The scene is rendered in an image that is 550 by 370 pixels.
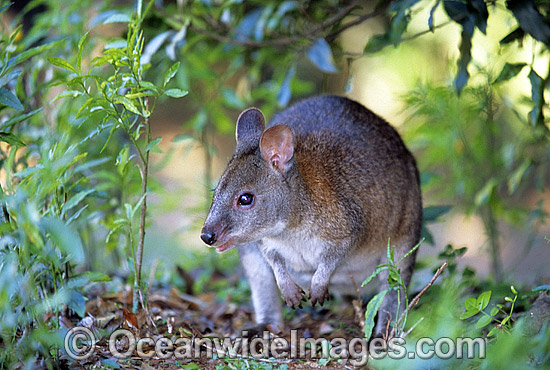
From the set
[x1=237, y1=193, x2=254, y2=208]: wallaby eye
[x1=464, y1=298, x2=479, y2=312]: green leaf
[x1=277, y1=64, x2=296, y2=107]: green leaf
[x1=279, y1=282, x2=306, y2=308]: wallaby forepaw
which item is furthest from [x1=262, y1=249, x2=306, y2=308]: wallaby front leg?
[x1=277, y1=64, x2=296, y2=107]: green leaf

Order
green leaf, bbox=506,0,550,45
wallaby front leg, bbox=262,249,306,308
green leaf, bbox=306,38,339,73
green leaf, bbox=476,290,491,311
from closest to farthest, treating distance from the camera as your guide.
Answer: green leaf, bbox=476,290,491,311, green leaf, bbox=506,0,550,45, wallaby front leg, bbox=262,249,306,308, green leaf, bbox=306,38,339,73

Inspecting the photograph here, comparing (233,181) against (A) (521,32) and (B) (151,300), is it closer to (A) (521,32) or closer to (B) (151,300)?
(B) (151,300)

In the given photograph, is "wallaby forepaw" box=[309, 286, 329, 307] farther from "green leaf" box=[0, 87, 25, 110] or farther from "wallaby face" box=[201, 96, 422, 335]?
"green leaf" box=[0, 87, 25, 110]

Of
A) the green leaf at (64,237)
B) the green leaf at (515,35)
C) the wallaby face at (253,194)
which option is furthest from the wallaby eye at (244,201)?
the green leaf at (515,35)

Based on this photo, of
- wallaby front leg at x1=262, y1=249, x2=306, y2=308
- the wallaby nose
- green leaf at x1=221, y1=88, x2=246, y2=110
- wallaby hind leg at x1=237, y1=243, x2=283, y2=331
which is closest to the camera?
the wallaby nose

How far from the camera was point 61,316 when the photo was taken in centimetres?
358

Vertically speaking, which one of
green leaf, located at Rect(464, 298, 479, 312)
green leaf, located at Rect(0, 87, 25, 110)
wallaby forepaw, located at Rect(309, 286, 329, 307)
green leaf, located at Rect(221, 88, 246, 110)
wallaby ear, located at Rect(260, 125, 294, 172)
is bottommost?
wallaby forepaw, located at Rect(309, 286, 329, 307)

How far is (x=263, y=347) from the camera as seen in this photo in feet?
12.1

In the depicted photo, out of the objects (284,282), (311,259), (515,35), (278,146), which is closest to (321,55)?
(278,146)

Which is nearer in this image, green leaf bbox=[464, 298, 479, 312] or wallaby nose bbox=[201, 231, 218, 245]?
green leaf bbox=[464, 298, 479, 312]

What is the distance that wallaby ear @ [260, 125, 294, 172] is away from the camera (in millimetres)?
3703

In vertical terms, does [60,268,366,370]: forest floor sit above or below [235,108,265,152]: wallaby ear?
below

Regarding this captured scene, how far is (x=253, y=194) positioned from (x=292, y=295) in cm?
73

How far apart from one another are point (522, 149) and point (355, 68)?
4.13 metres
